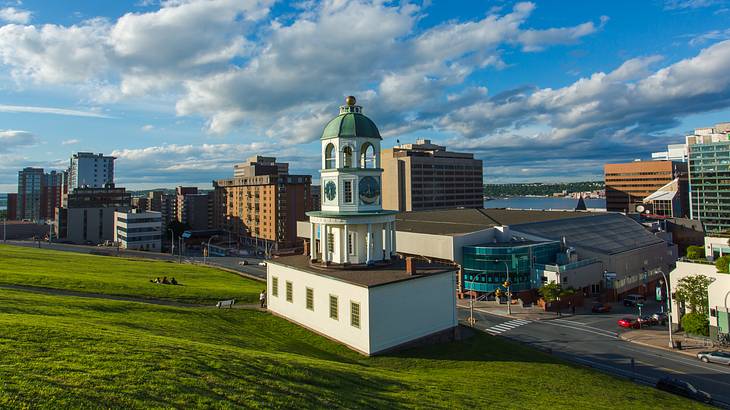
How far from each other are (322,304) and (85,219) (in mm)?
165258

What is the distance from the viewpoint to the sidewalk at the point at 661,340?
47062 mm

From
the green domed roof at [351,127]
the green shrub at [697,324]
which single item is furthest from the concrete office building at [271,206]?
the green shrub at [697,324]

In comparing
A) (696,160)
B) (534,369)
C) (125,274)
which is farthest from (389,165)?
(534,369)

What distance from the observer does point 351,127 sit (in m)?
38.6

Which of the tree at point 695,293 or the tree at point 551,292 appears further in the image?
the tree at point 551,292

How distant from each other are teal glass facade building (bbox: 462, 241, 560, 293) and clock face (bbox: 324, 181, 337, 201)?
44.1 meters

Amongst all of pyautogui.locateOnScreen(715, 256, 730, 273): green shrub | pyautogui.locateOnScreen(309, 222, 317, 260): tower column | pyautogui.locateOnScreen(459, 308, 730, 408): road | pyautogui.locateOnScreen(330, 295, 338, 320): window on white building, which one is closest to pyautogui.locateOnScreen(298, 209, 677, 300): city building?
pyautogui.locateOnScreen(459, 308, 730, 408): road

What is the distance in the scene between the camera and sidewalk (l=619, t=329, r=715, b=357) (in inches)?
1853

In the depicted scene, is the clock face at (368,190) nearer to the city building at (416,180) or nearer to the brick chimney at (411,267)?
the brick chimney at (411,267)

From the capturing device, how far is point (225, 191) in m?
188

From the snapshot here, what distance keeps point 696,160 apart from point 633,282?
90807 mm

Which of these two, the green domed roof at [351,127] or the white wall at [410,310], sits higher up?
the green domed roof at [351,127]

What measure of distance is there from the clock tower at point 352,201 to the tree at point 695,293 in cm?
3952

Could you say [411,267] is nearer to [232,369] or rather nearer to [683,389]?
[232,369]
